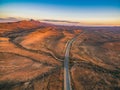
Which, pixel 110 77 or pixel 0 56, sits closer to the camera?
pixel 110 77

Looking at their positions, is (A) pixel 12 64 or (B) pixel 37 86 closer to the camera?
(B) pixel 37 86

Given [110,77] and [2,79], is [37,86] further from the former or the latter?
[110,77]

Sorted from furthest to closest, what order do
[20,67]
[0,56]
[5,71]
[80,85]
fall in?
[0,56]
[20,67]
[5,71]
[80,85]

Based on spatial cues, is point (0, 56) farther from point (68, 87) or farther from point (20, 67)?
point (68, 87)

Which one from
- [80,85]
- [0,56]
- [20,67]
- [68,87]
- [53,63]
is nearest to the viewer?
[68,87]

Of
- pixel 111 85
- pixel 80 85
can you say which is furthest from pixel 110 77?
pixel 80 85

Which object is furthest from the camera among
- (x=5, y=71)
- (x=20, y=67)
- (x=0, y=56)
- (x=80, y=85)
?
(x=0, y=56)

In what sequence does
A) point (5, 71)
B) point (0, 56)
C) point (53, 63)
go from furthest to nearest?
point (0, 56), point (53, 63), point (5, 71)

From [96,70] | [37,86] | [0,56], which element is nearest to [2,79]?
[37,86]

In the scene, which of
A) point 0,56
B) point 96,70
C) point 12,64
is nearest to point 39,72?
point 12,64
